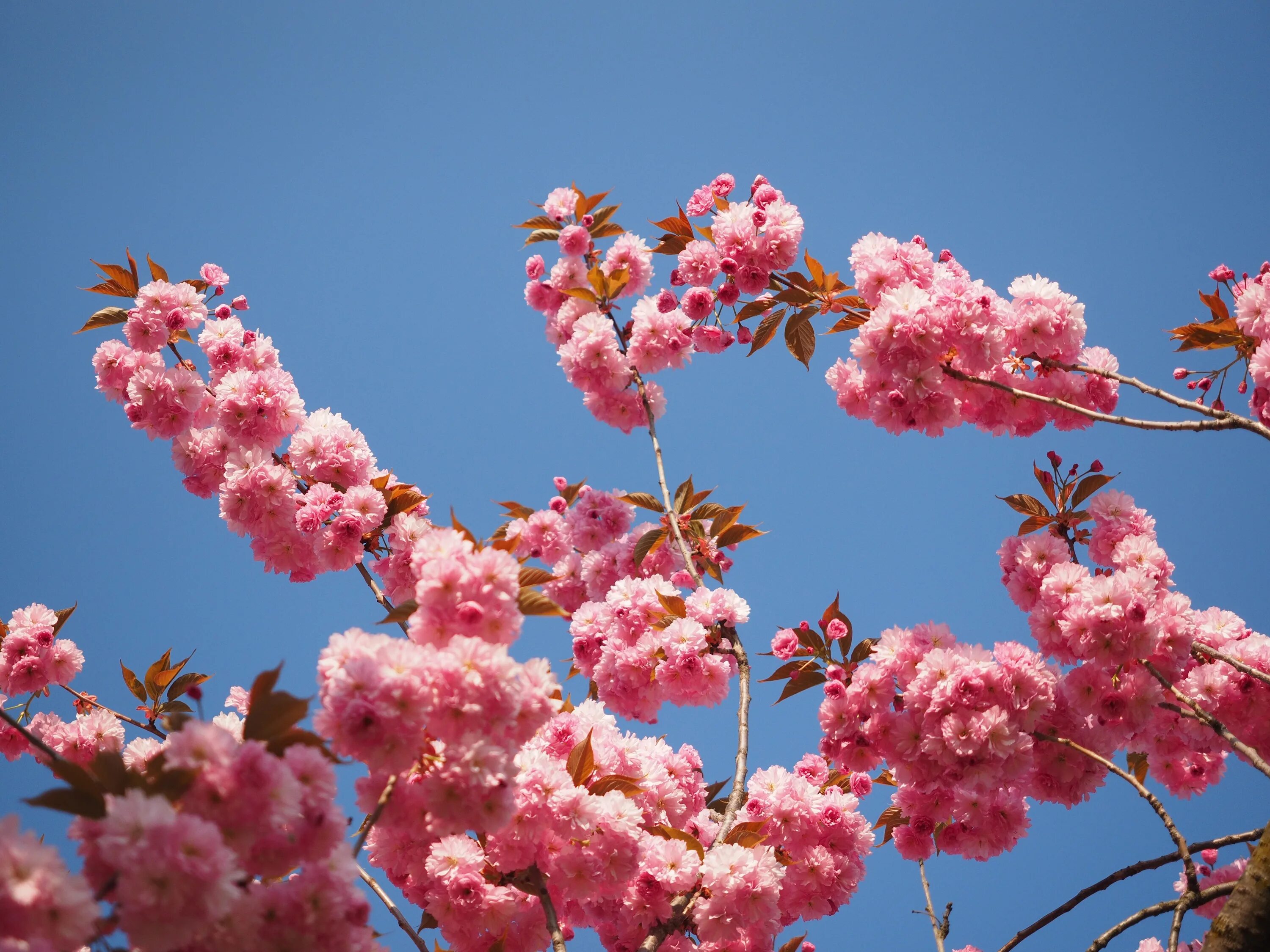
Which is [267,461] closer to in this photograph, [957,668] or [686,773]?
[686,773]

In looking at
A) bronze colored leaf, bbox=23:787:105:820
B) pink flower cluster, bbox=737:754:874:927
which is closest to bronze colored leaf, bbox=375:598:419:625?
bronze colored leaf, bbox=23:787:105:820

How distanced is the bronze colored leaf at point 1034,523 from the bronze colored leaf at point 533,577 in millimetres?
2024

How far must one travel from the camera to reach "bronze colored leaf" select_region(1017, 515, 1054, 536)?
2.95 m

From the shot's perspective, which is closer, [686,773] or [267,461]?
[686,773]

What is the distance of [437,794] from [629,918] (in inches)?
48.3

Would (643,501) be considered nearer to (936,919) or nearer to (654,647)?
(654,647)

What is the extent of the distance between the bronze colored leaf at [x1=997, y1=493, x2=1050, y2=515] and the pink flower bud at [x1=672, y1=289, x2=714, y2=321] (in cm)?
144

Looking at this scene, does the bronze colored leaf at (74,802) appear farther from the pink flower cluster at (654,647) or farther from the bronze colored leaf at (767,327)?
the bronze colored leaf at (767,327)

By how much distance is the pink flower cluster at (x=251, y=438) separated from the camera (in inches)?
125

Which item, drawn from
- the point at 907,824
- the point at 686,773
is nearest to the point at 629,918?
the point at 686,773

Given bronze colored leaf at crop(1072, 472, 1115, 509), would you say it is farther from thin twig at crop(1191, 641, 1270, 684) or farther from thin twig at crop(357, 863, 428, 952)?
thin twig at crop(357, 863, 428, 952)

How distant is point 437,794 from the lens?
1594mm

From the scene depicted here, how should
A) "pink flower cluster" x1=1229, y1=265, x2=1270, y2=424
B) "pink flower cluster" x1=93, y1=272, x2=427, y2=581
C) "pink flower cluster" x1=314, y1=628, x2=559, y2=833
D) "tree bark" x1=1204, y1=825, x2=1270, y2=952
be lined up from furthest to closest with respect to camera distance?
"pink flower cluster" x1=93, y1=272, x2=427, y2=581 < "pink flower cluster" x1=1229, y1=265, x2=1270, y2=424 < "tree bark" x1=1204, y1=825, x2=1270, y2=952 < "pink flower cluster" x1=314, y1=628, x2=559, y2=833

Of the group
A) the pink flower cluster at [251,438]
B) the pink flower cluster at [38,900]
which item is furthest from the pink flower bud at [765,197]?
the pink flower cluster at [38,900]
